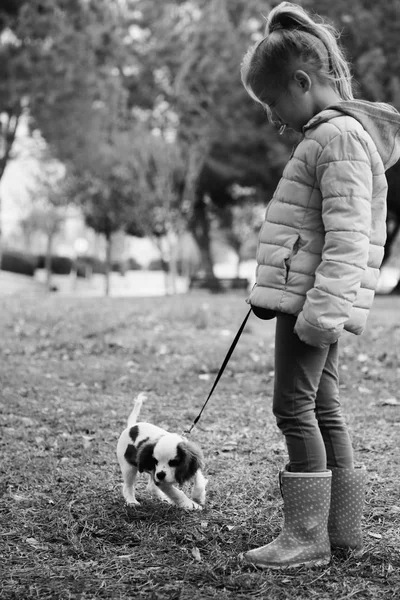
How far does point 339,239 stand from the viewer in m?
2.37

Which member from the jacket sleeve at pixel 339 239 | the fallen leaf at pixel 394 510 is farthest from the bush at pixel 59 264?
the jacket sleeve at pixel 339 239

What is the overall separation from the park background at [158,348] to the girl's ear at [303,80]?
575 millimetres

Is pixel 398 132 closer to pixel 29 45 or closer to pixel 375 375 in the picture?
pixel 375 375

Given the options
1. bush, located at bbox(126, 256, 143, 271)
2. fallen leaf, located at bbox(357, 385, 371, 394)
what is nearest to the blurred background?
fallen leaf, located at bbox(357, 385, 371, 394)

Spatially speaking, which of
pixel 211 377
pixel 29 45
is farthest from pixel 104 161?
pixel 211 377

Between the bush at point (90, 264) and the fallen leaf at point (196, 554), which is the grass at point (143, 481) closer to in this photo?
the fallen leaf at point (196, 554)

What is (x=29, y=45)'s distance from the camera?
15883mm

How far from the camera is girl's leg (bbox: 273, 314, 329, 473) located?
2568mm

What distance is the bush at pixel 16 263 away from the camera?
3444 cm

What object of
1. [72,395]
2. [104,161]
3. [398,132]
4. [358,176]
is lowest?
[72,395]

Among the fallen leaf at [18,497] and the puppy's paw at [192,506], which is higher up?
the puppy's paw at [192,506]

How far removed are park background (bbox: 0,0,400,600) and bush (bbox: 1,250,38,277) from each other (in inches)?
280

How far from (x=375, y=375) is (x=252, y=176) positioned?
16.6 m

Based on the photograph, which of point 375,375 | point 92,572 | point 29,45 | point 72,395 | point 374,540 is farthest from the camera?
Result: point 29,45
